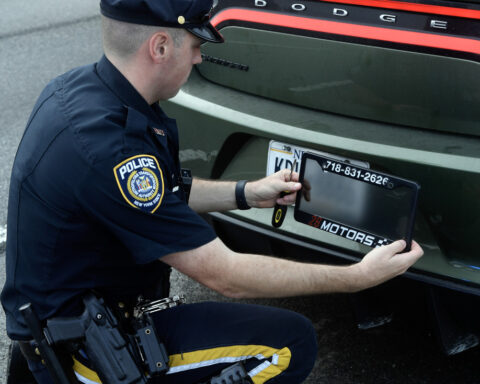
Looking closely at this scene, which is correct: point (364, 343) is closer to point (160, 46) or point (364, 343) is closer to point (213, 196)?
point (213, 196)

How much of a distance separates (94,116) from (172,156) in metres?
0.35

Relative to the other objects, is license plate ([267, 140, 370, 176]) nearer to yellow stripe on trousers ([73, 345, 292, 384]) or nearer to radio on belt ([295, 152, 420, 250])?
radio on belt ([295, 152, 420, 250])

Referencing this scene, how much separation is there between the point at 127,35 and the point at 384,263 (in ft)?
3.07

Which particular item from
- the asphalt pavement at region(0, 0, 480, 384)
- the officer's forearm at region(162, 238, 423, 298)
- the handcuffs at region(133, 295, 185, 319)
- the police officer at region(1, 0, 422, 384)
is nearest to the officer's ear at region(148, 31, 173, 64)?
the police officer at region(1, 0, 422, 384)

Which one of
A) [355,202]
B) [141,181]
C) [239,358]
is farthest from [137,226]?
[355,202]

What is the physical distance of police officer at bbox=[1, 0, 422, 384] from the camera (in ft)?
5.94

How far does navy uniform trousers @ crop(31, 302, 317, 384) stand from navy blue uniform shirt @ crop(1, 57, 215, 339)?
0.73ft

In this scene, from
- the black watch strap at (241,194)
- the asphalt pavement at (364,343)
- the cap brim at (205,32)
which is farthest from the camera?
the asphalt pavement at (364,343)

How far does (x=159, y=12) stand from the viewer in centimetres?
181

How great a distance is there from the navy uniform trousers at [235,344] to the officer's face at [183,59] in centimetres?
71

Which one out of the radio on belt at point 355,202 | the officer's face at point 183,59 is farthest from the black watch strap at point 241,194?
the officer's face at point 183,59

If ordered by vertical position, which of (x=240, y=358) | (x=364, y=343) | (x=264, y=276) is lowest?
(x=364, y=343)

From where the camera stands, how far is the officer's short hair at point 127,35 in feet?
6.06

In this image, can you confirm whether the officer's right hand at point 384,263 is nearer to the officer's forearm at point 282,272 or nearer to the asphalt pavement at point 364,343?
the officer's forearm at point 282,272
